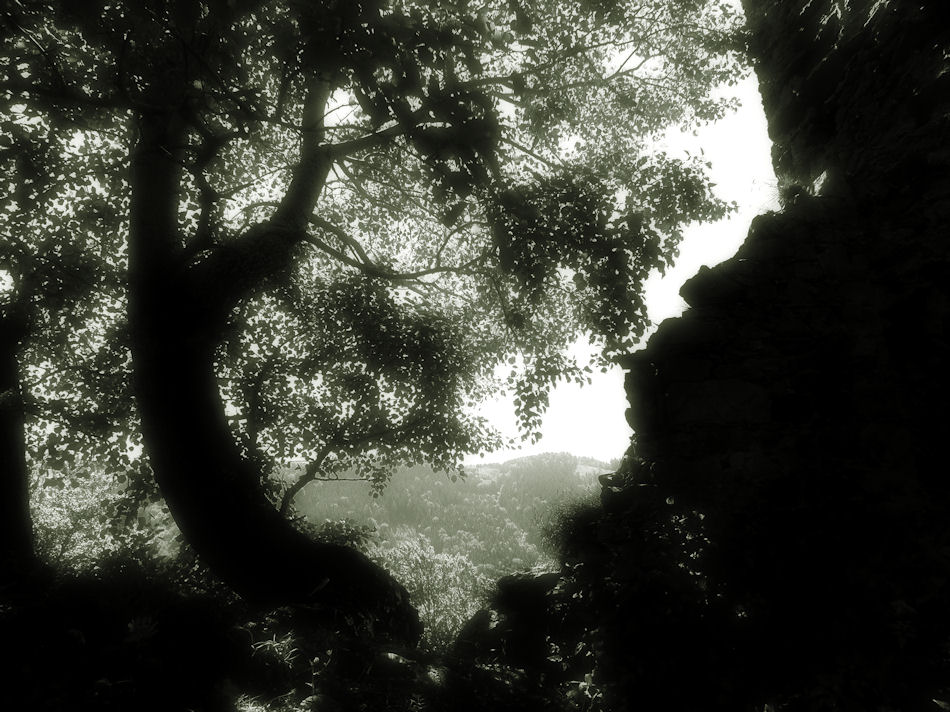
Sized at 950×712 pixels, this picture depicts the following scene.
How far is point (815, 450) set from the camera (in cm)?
465

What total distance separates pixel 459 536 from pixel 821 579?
53.6 meters

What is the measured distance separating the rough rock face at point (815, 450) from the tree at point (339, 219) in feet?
9.15

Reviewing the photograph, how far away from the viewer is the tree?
460 centimetres

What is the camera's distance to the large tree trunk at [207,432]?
23.9 ft

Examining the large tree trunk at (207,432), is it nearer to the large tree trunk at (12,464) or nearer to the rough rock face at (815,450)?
the large tree trunk at (12,464)

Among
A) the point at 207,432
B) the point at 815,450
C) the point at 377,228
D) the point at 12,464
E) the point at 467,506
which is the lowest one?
the point at 815,450

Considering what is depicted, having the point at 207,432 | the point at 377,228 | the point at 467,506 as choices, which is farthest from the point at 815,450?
the point at 467,506

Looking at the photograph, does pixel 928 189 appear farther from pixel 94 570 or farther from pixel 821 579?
pixel 94 570

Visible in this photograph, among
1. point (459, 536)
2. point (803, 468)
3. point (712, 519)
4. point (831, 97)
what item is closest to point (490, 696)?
point (712, 519)

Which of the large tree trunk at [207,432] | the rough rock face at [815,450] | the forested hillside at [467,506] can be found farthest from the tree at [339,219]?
the forested hillside at [467,506]

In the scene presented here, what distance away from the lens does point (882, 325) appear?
503 cm

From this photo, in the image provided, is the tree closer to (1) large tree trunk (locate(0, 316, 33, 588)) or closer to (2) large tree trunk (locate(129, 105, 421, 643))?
(2) large tree trunk (locate(129, 105, 421, 643))

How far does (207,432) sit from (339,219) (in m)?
7.91

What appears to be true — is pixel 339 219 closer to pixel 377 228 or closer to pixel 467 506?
pixel 377 228
